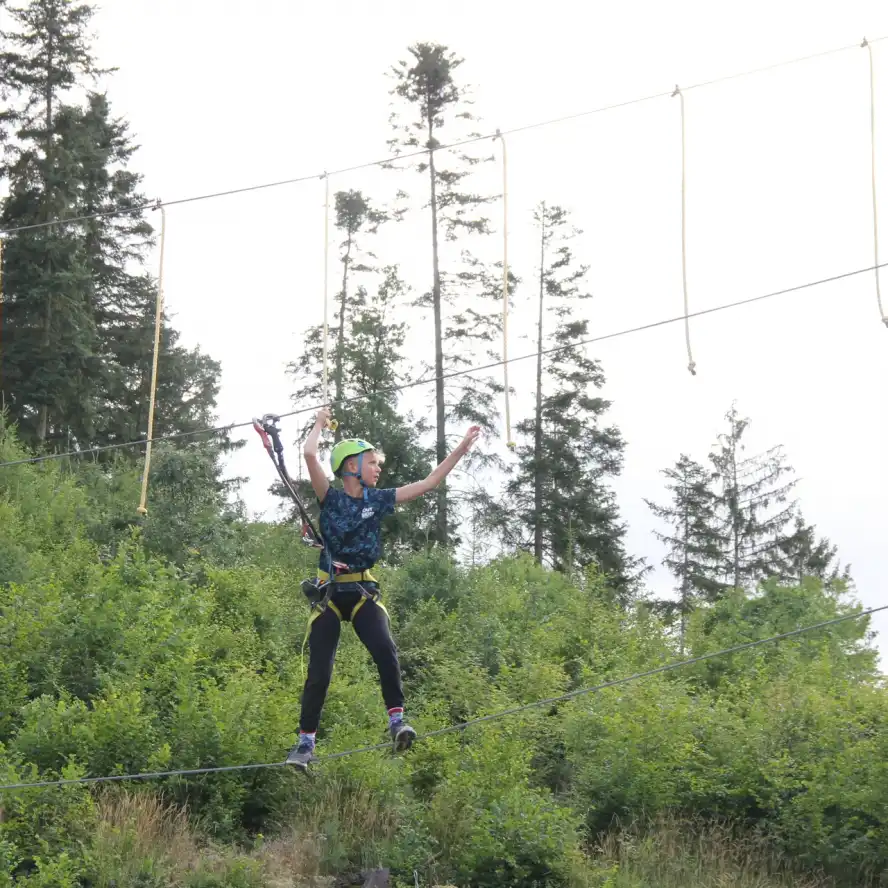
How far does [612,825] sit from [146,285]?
21744 mm

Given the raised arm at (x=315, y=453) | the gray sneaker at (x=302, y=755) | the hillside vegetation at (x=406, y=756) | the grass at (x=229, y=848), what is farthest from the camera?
the hillside vegetation at (x=406, y=756)

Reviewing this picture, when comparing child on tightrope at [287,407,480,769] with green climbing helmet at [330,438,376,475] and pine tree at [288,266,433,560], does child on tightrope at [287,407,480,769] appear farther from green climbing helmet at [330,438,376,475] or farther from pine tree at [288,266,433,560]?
pine tree at [288,266,433,560]

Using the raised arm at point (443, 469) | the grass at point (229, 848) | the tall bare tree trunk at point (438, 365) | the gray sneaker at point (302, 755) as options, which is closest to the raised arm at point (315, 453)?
the raised arm at point (443, 469)

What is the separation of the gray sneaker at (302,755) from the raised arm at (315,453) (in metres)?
1.72

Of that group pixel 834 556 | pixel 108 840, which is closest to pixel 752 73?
pixel 108 840

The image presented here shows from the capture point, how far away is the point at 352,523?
7645mm

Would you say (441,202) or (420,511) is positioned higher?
(441,202)

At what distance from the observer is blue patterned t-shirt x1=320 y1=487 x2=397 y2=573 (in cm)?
763

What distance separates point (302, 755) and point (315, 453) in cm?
207

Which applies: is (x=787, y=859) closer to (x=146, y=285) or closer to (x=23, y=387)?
(x=23, y=387)

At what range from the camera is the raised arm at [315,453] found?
7.16 metres

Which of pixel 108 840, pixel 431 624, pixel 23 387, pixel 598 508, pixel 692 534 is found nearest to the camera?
pixel 108 840

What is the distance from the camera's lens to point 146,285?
3219 centimetres

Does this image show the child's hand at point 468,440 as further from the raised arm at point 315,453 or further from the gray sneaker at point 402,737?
the gray sneaker at point 402,737
